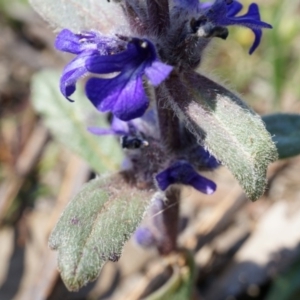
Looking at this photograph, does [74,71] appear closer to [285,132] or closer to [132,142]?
[132,142]

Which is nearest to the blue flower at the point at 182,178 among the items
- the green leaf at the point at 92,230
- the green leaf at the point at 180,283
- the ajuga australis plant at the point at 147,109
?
the ajuga australis plant at the point at 147,109

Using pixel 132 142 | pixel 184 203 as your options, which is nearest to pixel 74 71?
pixel 132 142

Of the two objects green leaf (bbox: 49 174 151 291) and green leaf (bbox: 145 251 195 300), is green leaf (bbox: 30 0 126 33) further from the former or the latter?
green leaf (bbox: 145 251 195 300)

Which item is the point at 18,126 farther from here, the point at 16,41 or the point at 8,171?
the point at 16,41

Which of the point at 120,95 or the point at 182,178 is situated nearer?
the point at 120,95

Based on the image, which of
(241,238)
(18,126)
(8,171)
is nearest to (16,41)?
(18,126)

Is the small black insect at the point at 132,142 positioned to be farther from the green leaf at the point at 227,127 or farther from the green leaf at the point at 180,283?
the green leaf at the point at 180,283
